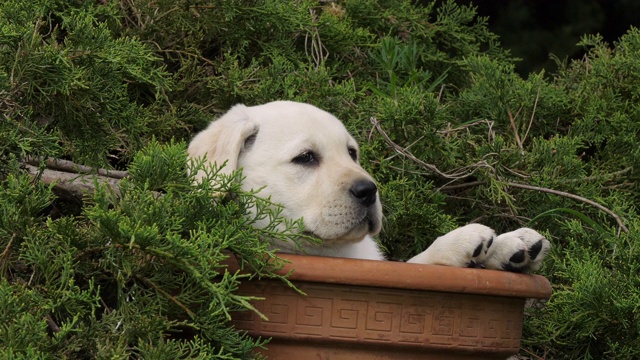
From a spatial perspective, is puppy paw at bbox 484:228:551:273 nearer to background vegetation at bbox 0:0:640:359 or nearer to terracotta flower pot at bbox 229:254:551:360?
terracotta flower pot at bbox 229:254:551:360

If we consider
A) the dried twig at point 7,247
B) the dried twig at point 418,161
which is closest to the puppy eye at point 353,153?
the dried twig at point 418,161

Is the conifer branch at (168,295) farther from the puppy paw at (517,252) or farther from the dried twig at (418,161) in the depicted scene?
the dried twig at (418,161)

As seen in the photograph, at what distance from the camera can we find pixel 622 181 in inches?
193

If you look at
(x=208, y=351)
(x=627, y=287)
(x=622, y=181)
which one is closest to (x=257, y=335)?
(x=208, y=351)

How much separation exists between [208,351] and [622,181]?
116 inches

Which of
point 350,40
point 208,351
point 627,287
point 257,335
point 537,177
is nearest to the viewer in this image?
point 208,351

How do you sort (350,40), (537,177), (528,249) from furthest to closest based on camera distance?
(350,40), (537,177), (528,249)

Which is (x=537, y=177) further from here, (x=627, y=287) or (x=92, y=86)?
(x=92, y=86)

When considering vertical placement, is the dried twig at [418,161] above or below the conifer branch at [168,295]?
below

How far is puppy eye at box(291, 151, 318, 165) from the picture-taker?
11.9 feet

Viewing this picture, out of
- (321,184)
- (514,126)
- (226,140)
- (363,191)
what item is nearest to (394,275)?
(363,191)

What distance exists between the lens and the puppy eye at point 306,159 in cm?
361

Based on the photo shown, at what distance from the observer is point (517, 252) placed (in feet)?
10.6

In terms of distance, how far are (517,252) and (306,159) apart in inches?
35.7
